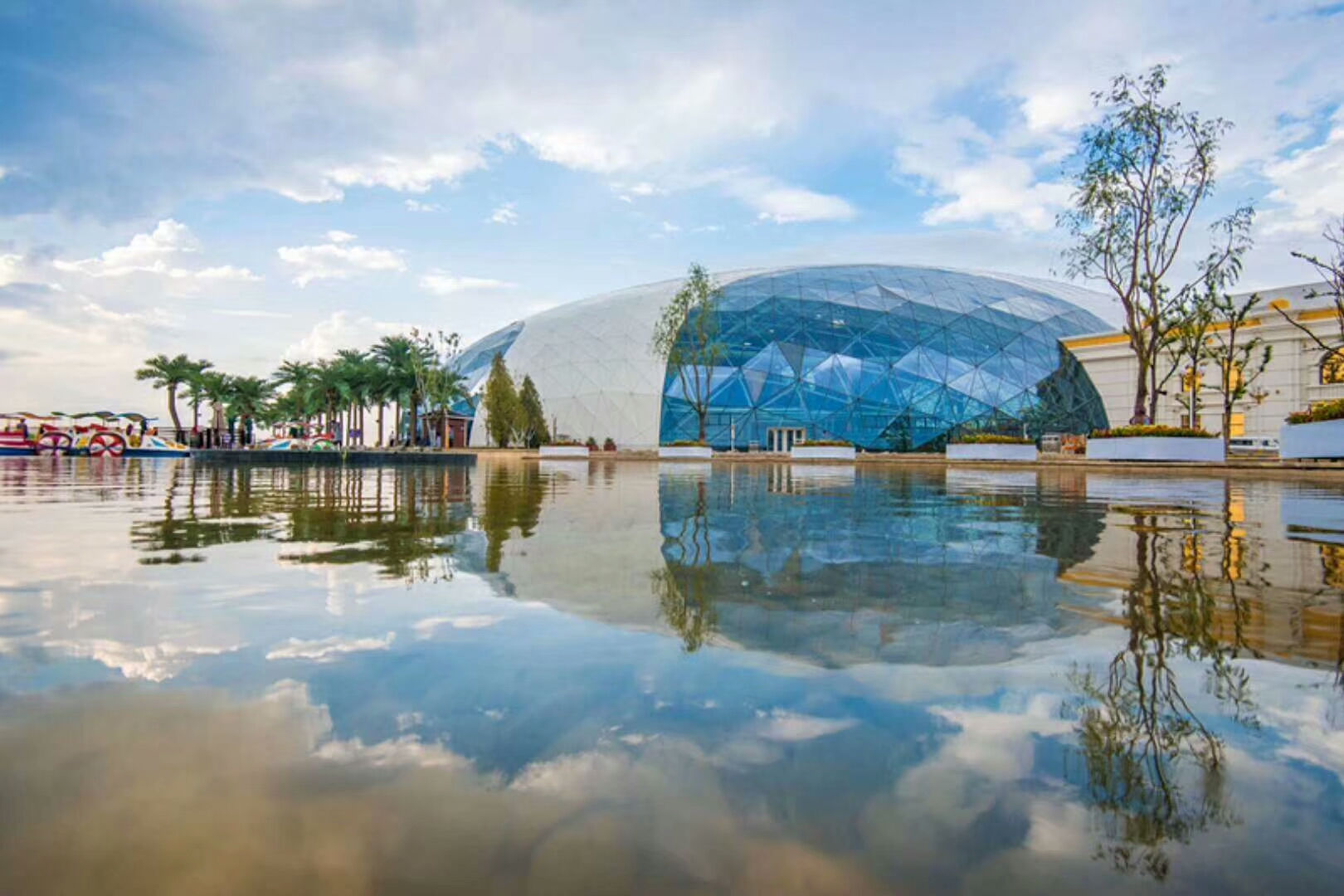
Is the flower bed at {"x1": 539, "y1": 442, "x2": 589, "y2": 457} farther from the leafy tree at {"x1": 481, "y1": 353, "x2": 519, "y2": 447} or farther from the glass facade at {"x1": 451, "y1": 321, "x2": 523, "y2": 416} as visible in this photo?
the glass facade at {"x1": 451, "y1": 321, "x2": 523, "y2": 416}

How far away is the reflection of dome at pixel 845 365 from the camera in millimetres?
46969

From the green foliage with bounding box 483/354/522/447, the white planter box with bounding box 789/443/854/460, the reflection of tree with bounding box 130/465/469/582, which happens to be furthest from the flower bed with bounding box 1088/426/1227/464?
the green foliage with bounding box 483/354/522/447

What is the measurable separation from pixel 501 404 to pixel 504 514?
1648 inches

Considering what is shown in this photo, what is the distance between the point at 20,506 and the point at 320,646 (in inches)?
317

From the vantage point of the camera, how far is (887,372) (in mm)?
47375

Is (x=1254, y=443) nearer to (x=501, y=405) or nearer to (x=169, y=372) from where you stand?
(x=501, y=405)

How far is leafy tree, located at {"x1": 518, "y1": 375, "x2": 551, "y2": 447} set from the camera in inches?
1940

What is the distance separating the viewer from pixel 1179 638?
2990 mm

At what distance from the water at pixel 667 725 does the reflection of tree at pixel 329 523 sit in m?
0.22

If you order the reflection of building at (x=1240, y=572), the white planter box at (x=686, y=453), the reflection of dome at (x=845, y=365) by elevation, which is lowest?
the reflection of building at (x=1240, y=572)

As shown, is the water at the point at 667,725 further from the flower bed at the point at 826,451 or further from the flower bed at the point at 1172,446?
the flower bed at the point at 826,451

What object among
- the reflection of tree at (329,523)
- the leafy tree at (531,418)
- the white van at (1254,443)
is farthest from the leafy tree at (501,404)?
the white van at (1254,443)

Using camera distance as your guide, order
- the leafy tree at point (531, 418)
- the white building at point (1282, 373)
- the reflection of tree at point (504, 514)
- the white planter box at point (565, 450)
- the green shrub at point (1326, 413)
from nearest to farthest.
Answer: the reflection of tree at point (504, 514) → the green shrub at point (1326, 413) → the white building at point (1282, 373) → the white planter box at point (565, 450) → the leafy tree at point (531, 418)

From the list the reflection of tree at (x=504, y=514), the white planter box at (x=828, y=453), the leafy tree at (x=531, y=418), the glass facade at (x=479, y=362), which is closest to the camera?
the reflection of tree at (x=504, y=514)
